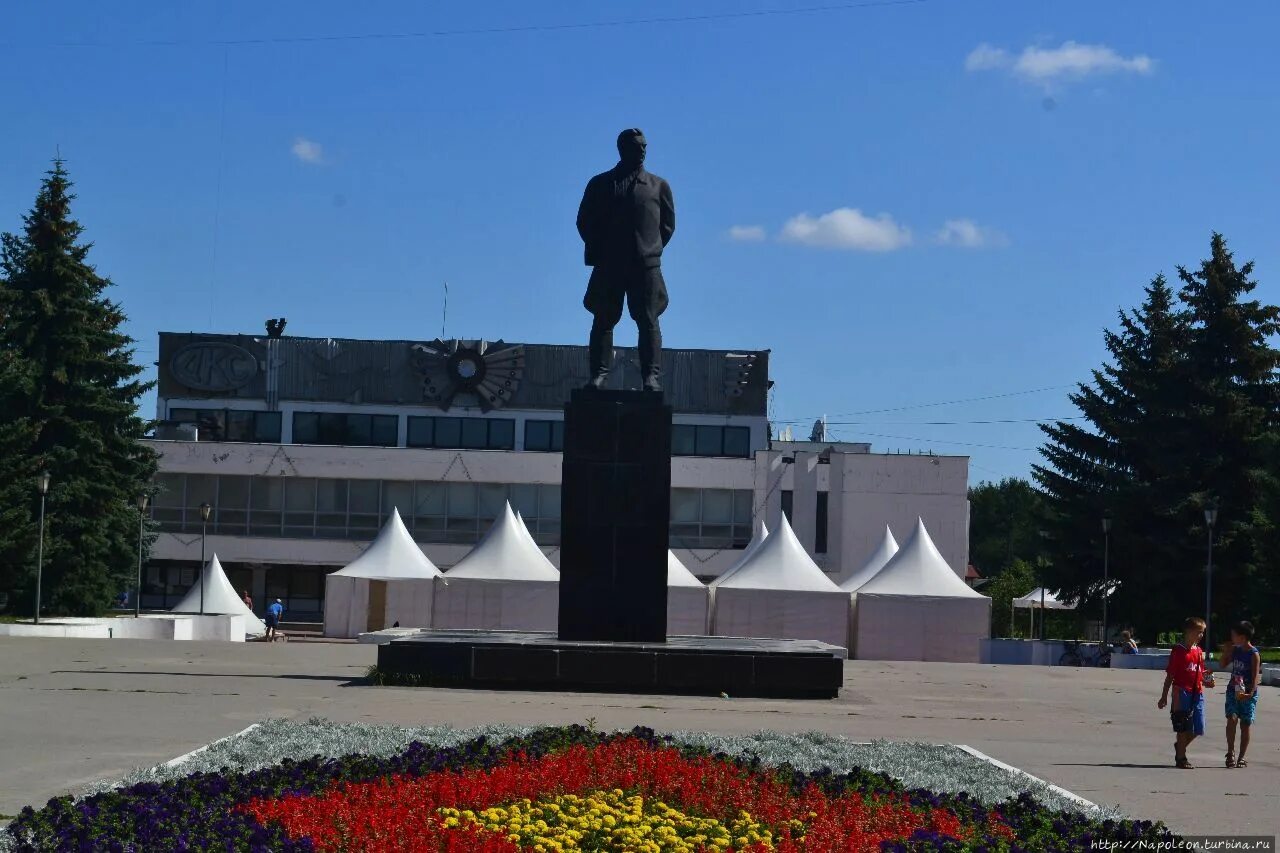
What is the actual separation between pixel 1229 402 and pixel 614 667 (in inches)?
1174

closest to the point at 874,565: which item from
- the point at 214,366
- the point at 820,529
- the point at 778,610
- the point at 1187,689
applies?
the point at 778,610

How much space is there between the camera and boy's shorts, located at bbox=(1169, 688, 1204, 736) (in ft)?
43.1

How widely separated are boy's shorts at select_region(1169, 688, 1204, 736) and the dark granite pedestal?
20.4 ft

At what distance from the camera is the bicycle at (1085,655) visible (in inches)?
1474

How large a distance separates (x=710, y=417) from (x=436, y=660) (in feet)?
143

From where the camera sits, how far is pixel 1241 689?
13.4m

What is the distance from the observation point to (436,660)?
19.0m

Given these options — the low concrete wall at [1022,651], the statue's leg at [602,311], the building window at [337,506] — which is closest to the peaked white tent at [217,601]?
the building window at [337,506]

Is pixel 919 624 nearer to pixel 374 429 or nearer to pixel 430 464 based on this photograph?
pixel 430 464

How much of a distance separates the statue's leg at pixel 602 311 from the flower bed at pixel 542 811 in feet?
33.1

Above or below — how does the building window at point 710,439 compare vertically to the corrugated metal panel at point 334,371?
below

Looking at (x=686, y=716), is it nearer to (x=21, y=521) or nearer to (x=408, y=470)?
(x=21, y=521)

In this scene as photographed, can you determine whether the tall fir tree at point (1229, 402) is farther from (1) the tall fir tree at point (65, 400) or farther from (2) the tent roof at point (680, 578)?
(1) the tall fir tree at point (65, 400)

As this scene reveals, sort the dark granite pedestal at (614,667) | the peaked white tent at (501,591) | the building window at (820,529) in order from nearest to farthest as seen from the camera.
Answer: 1. the dark granite pedestal at (614,667)
2. the peaked white tent at (501,591)
3. the building window at (820,529)
